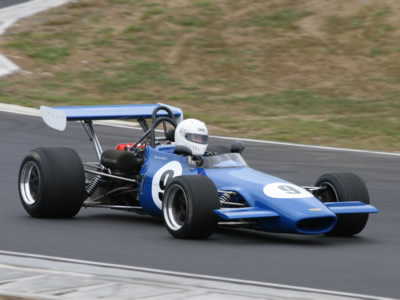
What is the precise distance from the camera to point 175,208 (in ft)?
32.0

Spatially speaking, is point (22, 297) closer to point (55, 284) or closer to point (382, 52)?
point (55, 284)

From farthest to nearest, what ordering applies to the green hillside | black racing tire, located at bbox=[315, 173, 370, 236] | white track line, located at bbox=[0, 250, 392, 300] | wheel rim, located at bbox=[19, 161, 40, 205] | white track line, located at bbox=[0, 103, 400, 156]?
1. the green hillside
2. white track line, located at bbox=[0, 103, 400, 156]
3. wheel rim, located at bbox=[19, 161, 40, 205]
4. black racing tire, located at bbox=[315, 173, 370, 236]
5. white track line, located at bbox=[0, 250, 392, 300]

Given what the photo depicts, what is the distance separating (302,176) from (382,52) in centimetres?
1364

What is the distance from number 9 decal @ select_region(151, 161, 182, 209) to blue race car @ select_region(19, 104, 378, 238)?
1 cm

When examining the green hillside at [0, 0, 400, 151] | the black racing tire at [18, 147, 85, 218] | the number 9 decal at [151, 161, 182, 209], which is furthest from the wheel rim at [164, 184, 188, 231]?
the green hillside at [0, 0, 400, 151]

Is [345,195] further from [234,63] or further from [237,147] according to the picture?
[234,63]

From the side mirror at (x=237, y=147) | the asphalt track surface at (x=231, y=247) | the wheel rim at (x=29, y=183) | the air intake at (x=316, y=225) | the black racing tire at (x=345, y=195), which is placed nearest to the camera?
the asphalt track surface at (x=231, y=247)

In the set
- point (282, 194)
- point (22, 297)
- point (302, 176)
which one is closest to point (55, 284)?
point (22, 297)

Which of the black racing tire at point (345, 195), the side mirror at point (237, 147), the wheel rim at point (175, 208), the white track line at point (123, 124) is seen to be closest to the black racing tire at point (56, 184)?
the wheel rim at point (175, 208)

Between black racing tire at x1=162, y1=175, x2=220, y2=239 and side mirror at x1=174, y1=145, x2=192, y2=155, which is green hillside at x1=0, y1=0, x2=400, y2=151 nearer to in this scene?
side mirror at x1=174, y1=145, x2=192, y2=155

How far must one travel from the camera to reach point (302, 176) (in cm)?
1514

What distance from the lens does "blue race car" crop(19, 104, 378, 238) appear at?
9.28 metres

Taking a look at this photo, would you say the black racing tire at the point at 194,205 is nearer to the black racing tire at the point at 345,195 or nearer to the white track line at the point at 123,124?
the black racing tire at the point at 345,195

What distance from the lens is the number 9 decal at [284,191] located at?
30.9 feet
